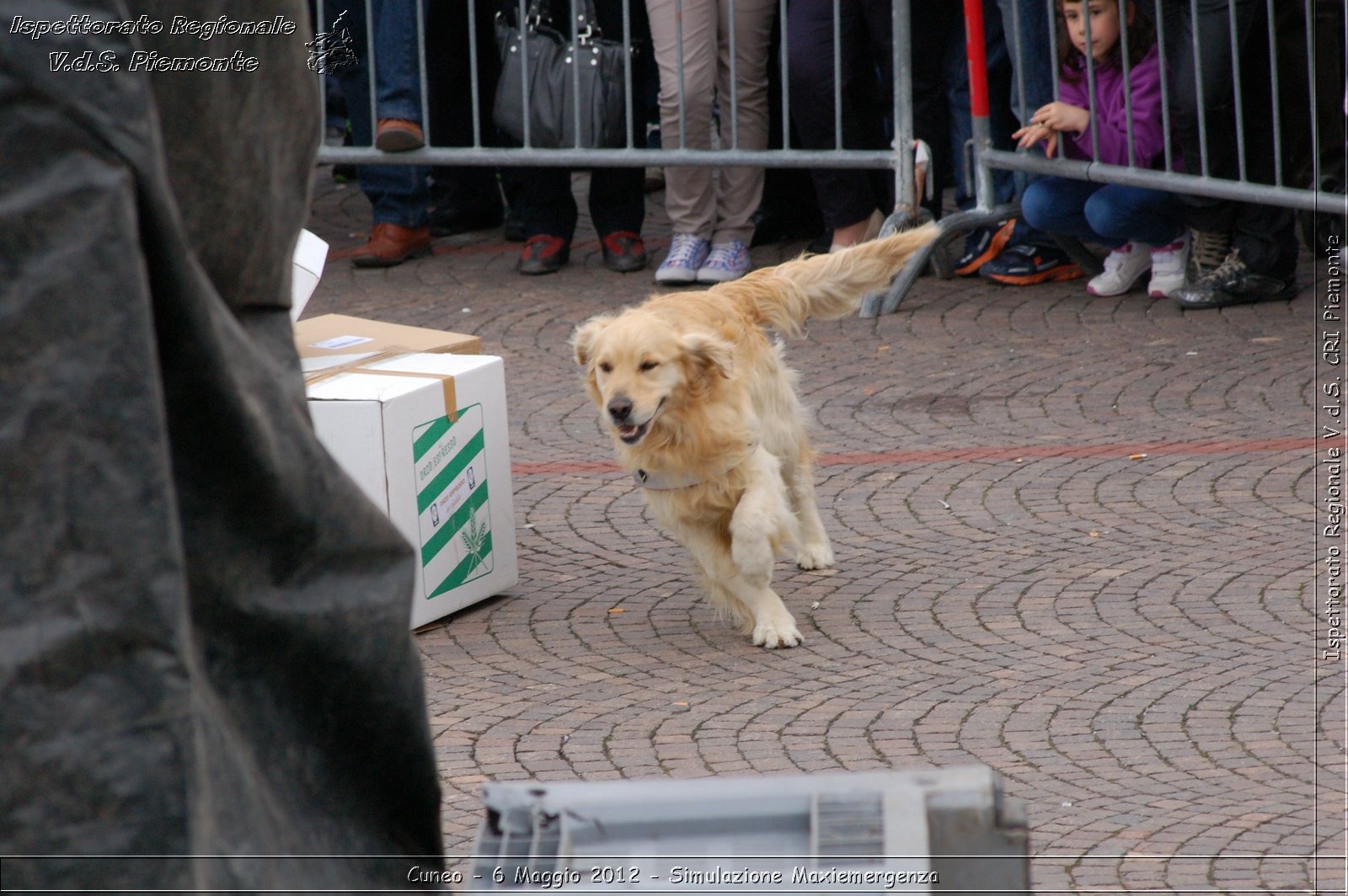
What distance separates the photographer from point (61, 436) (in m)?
1.05

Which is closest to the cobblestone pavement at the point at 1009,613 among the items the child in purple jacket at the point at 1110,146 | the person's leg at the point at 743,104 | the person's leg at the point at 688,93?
the child in purple jacket at the point at 1110,146

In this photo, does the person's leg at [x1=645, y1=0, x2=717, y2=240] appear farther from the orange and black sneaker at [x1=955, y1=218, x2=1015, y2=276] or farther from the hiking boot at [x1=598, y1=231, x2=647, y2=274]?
the orange and black sneaker at [x1=955, y1=218, x2=1015, y2=276]

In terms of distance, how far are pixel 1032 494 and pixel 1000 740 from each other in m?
1.91

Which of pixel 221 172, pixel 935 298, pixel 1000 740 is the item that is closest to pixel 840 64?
pixel 935 298

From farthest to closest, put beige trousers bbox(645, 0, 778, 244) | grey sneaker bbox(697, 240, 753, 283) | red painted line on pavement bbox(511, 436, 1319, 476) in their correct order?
1. grey sneaker bbox(697, 240, 753, 283)
2. beige trousers bbox(645, 0, 778, 244)
3. red painted line on pavement bbox(511, 436, 1319, 476)

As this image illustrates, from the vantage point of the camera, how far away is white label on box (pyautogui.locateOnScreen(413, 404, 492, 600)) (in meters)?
4.51

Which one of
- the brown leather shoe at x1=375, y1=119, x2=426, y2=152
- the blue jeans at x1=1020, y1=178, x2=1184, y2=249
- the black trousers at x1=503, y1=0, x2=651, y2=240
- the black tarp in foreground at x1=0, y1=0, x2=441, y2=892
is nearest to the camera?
the black tarp in foreground at x1=0, y1=0, x2=441, y2=892

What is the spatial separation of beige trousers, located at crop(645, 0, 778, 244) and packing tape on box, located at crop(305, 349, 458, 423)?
12.5 ft

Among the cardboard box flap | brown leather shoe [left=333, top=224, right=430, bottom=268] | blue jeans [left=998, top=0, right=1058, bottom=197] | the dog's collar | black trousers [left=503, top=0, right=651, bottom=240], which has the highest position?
blue jeans [left=998, top=0, right=1058, bottom=197]

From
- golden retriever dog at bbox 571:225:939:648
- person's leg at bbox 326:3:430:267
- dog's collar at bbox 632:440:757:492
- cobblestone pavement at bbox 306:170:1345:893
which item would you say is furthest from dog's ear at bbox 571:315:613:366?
person's leg at bbox 326:3:430:267

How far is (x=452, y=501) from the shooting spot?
15.1 feet

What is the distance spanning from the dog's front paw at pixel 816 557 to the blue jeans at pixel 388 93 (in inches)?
178

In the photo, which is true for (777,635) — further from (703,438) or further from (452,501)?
(452,501)

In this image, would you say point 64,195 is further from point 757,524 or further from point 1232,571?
point 1232,571
